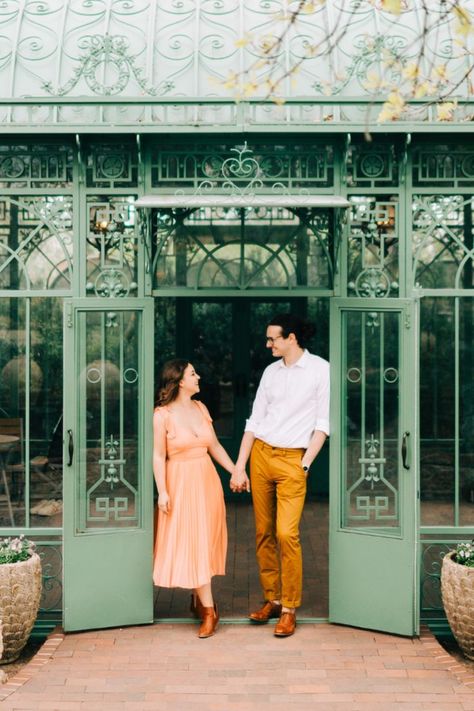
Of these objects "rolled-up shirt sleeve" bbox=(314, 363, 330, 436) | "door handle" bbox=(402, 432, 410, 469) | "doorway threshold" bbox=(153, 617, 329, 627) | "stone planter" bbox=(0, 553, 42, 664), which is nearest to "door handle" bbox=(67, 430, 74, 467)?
"stone planter" bbox=(0, 553, 42, 664)

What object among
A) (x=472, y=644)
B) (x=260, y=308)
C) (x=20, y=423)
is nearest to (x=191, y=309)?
(x=260, y=308)

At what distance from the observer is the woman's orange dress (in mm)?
5418

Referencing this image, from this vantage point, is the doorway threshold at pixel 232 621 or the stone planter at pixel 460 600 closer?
the stone planter at pixel 460 600

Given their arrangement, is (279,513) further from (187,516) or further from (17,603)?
(17,603)

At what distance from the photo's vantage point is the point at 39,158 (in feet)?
18.8

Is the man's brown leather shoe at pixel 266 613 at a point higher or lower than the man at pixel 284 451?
lower

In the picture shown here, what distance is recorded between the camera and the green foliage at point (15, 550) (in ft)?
17.3

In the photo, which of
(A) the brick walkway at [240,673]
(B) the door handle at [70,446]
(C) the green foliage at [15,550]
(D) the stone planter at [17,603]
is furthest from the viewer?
(B) the door handle at [70,446]

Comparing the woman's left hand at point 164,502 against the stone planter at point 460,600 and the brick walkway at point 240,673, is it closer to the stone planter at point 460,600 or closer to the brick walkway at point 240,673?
the brick walkway at point 240,673

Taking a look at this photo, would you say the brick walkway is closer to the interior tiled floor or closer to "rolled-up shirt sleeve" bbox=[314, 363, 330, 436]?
the interior tiled floor

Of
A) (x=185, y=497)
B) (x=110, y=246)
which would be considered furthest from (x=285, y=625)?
(x=110, y=246)

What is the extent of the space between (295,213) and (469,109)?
131 cm

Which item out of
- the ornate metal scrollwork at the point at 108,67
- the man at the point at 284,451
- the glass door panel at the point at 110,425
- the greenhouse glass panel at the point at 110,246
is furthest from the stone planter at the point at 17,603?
the ornate metal scrollwork at the point at 108,67

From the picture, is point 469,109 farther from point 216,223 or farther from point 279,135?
point 216,223
